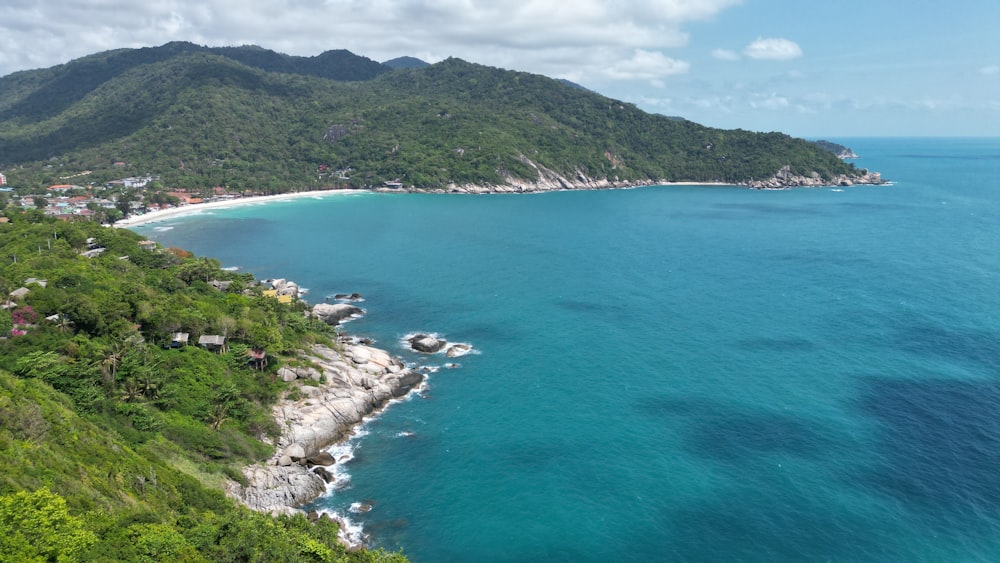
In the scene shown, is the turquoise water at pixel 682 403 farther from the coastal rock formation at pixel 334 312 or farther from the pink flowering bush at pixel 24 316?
the pink flowering bush at pixel 24 316

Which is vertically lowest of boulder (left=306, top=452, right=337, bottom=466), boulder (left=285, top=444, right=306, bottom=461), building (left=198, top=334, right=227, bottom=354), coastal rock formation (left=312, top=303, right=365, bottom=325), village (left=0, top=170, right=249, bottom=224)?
boulder (left=306, top=452, right=337, bottom=466)

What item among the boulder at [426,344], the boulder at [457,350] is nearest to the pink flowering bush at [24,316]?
the boulder at [426,344]

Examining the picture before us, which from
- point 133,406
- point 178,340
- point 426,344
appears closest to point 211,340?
point 178,340

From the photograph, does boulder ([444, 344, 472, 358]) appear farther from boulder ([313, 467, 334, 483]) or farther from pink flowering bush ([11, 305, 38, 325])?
pink flowering bush ([11, 305, 38, 325])

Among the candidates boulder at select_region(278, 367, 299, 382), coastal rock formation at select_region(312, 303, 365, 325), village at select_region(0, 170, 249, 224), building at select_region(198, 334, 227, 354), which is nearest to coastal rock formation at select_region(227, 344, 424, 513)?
boulder at select_region(278, 367, 299, 382)

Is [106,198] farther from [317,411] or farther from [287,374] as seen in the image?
[317,411]

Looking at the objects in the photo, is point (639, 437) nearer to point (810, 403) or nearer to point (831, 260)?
point (810, 403)

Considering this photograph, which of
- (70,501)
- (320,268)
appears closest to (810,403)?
(70,501)
